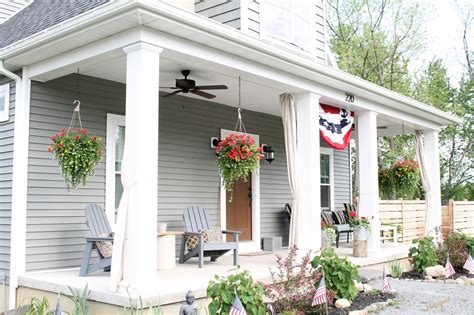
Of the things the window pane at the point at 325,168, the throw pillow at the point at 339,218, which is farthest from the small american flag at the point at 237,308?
the window pane at the point at 325,168

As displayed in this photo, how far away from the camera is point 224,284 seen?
4.02 m

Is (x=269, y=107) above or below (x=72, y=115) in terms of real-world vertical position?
above

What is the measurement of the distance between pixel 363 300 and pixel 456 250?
3328 mm

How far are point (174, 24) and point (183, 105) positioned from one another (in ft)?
10.1

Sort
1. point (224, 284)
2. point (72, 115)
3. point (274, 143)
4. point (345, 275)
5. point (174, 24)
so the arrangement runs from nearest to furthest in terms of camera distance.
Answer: point (224, 284)
point (174, 24)
point (345, 275)
point (72, 115)
point (274, 143)

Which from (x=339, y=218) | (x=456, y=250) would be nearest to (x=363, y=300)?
(x=456, y=250)

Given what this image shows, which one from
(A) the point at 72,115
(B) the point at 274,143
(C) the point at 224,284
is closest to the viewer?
(C) the point at 224,284

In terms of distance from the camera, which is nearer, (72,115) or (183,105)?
(72,115)

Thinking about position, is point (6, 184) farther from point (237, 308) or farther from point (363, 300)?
point (363, 300)

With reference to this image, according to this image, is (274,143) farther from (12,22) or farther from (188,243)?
(12,22)

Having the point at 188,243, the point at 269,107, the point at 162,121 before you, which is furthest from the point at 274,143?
the point at 188,243

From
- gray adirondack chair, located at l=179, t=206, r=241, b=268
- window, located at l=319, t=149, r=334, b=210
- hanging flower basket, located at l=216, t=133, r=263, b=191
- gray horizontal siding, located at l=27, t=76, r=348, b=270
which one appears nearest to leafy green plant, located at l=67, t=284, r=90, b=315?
gray horizontal siding, located at l=27, t=76, r=348, b=270

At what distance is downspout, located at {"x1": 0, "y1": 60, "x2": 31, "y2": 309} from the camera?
568 centimetres

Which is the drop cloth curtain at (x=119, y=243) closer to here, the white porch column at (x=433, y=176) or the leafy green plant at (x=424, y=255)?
the leafy green plant at (x=424, y=255)
